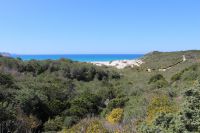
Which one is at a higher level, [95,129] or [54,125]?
[95,129]

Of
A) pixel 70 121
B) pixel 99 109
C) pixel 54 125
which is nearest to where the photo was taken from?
pixel 54 125

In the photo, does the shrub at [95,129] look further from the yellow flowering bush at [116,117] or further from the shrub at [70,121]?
the shrub at [70,121]

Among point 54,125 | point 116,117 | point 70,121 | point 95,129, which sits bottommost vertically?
point 54,125

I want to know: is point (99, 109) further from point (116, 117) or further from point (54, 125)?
point (116, 117)

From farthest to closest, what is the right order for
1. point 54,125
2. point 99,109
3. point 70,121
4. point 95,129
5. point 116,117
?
1. point 99,109
2. point 70,121
3. point 54,125
4. point 116,117
5. point 95,129

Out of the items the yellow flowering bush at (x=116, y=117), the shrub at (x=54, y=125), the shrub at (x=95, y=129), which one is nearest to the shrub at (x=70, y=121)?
the shrub at (x=54, y=125)

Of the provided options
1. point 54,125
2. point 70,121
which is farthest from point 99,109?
point 54,125

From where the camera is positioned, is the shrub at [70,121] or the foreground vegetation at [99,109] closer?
the foreground vegetation at [99,109]

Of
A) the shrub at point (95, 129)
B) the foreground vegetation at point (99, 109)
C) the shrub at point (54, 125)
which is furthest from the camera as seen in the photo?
the shrub at point (54, 125)

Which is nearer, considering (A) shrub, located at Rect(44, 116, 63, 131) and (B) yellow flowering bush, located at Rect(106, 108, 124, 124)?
(B) yellow flowering bush, located at Rect(106, 108, 124, 124)

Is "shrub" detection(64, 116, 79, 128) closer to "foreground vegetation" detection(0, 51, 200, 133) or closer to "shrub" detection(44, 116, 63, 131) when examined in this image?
"foreground vegetation" detection(0, 51, 200, 133)

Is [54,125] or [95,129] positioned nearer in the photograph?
[95,129]

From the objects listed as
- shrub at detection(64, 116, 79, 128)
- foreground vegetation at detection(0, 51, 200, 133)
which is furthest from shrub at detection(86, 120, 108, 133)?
shrub at detection(64, 116, 79, 128)

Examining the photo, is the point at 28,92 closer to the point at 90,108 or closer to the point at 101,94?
the point at 90,108
